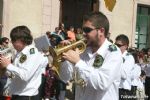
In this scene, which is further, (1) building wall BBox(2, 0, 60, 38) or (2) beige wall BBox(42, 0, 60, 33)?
(2) beige wall BBox(42, 0, 60, 33)

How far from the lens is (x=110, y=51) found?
14.7ft

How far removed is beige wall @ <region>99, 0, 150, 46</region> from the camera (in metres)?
18.0

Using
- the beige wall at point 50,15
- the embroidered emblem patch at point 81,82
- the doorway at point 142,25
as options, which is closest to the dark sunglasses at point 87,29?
the embroidered emblem patch at point 81,82

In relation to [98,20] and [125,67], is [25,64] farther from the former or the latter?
[125,67]

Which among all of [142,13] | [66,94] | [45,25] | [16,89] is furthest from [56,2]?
[16,89]

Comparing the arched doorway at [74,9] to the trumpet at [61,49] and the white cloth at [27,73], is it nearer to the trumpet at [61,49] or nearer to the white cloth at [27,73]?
the white cloth at [27,73]

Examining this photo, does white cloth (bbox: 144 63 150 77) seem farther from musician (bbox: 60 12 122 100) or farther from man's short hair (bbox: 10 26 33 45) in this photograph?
musician (bbox: 60 12 122 100)

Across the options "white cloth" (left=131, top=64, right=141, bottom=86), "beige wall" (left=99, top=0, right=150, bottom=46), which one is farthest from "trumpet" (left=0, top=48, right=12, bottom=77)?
"beige wall" (left=99, top=0, right=150, bottom=46)

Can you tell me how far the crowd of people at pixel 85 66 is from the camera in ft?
14.1

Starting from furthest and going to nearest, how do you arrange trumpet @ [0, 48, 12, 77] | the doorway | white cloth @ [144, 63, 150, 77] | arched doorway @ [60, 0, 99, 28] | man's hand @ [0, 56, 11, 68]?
1. the doorway
2. arched doorway @ [60, 0, 99, 28]
3. white cloth @ [144, 63, 150, 77]
4. trumpet @ [0, 48, 12, 77]
5. man's hand @ [0, 56, 11, 68]

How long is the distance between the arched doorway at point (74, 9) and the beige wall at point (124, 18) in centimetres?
78

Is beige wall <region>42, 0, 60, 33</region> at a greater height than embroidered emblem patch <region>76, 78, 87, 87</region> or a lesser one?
greater

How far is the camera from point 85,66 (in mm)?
4258

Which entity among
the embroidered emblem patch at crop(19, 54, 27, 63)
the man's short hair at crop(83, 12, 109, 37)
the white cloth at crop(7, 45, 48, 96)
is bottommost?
the white cloth at crop(7, 45, 48, 96)
